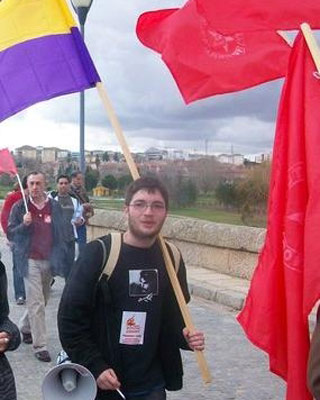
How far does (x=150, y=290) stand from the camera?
11.6 feet

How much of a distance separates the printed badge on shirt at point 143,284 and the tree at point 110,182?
573 inches

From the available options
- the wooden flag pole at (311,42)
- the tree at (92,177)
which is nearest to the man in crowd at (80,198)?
the tree at (92,177)

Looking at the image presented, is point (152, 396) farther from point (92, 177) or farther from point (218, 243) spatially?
point (92, 177)

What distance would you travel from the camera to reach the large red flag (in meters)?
3.15

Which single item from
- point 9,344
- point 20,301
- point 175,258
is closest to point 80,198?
point 20,301

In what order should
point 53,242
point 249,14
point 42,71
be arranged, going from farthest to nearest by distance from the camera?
1. point 53,242
2. point 42,71
3. point 249,14

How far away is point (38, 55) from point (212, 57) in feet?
3.74

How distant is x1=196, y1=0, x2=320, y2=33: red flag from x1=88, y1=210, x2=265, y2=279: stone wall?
7452 millimetres

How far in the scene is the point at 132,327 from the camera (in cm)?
349

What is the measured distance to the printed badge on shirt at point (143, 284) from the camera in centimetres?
349

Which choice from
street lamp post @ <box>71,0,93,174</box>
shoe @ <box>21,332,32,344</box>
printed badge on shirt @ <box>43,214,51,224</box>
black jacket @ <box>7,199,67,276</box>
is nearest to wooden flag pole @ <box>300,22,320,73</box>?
black jacket @ <box>7,199,67,276</box>

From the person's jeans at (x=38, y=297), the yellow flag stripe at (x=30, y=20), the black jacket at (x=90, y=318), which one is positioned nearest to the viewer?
the black jacket at (x=90, y=318)

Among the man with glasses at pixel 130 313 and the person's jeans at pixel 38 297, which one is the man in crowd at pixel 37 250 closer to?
the person's jeans at pixel 38 297

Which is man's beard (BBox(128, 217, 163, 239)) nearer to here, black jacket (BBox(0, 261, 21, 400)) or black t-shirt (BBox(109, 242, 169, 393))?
black t-shirt (BBox(109, 242, 169, 393))
